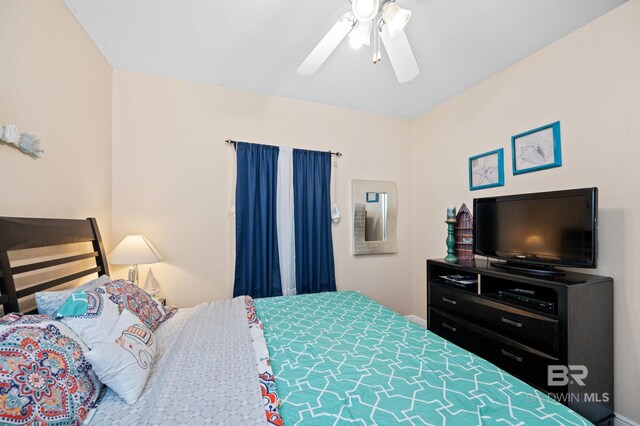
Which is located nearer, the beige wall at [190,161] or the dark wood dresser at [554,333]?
the dark wood dresser at [554,333]

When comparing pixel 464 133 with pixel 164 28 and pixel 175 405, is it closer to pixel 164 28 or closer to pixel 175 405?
pixel 164 28

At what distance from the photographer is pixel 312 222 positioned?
9.33 feet

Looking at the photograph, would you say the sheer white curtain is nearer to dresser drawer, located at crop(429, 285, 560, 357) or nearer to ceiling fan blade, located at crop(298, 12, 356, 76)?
ceiling fan blade, located at crop(298, 12, 356, 76)

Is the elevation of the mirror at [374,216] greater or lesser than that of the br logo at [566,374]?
greater

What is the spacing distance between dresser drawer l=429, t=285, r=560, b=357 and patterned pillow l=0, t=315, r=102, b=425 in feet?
7.25

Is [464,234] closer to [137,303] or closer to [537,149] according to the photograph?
[537,149]

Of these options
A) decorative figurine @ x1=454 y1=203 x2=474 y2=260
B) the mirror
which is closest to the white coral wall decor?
the mirror

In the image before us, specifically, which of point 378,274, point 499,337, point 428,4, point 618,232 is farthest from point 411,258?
point 428,4

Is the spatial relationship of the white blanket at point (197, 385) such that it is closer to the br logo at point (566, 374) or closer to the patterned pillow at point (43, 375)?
the patterned pillow at point (43, 375)

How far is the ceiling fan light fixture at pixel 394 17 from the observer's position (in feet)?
4.10

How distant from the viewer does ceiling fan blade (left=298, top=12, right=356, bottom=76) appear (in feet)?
4.39

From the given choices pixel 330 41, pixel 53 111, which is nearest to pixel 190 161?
pixel 53 111

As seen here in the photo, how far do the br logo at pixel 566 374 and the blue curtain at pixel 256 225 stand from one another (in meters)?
2.09

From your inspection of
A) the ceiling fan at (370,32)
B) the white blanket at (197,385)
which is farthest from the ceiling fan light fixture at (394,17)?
the white blanket at (197,385)
